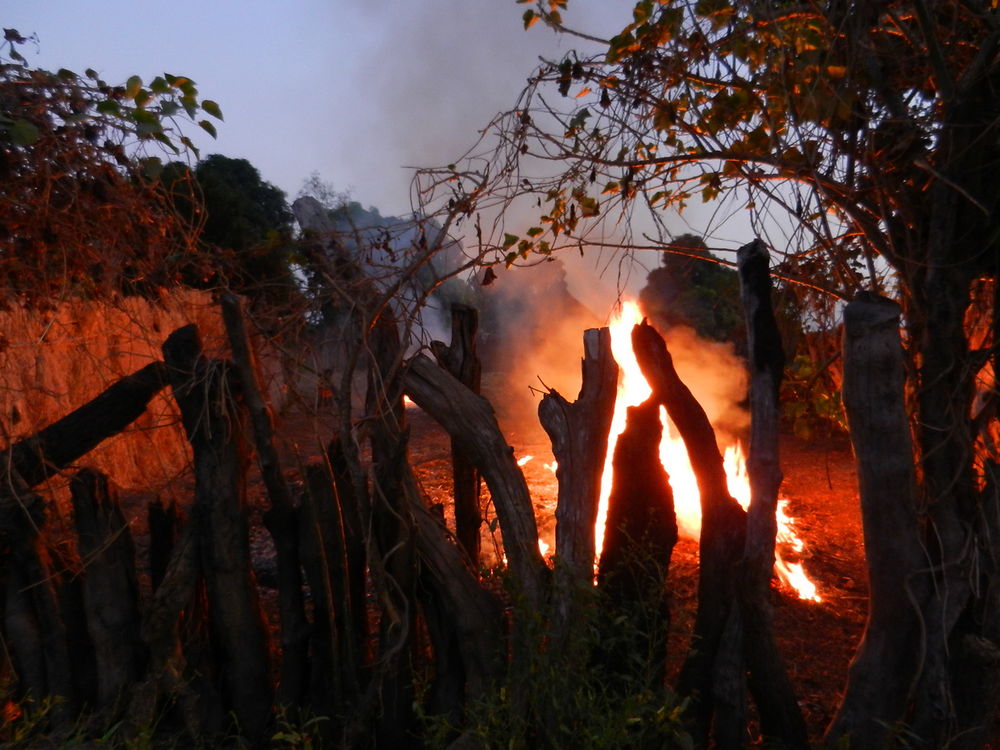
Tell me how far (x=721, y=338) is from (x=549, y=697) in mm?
12465

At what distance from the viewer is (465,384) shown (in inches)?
134

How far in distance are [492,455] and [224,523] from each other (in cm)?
127

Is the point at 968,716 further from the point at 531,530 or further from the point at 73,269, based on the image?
the point at 73,269

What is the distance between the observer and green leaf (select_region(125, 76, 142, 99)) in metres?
2.88

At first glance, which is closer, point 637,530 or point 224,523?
point 637,530

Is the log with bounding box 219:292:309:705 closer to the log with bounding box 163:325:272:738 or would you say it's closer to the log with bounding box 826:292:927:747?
the log with bounding box 163:325:272:738

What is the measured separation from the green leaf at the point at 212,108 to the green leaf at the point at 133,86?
0.85 ft

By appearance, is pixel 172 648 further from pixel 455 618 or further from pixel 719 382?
pixel 719 382

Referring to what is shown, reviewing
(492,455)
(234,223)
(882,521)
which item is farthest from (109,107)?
(234,223)

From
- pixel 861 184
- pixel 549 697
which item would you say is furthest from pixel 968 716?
pixel 861 184

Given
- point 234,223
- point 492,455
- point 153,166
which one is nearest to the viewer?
point 492,455

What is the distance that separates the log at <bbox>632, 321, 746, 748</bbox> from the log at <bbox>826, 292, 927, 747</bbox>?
0.44 metres

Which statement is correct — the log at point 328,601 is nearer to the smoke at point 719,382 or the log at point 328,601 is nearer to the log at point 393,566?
the log at point 393,566

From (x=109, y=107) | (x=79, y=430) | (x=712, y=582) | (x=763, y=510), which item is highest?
(x=109, y=107)
